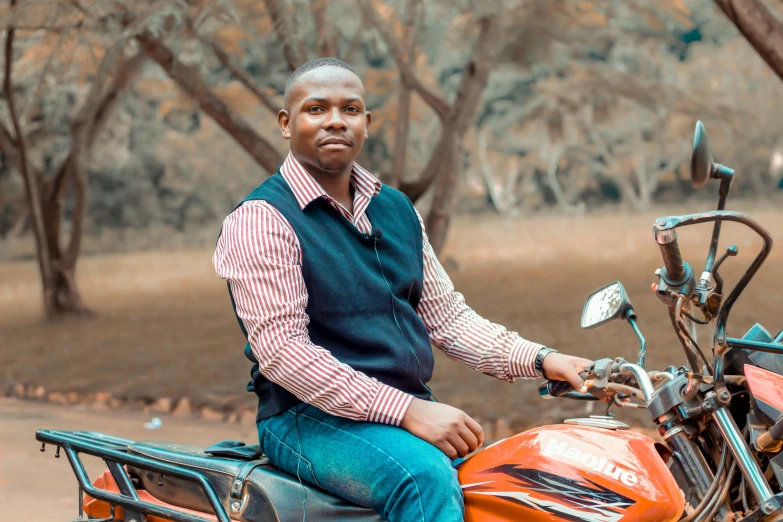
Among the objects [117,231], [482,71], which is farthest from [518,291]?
[117,231]

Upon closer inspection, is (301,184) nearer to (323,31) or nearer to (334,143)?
(334,143)

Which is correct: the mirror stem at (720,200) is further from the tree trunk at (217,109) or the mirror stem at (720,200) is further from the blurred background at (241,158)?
the tree trunk at (217,109)

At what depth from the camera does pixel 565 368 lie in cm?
268

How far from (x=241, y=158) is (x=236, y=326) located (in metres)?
21.6

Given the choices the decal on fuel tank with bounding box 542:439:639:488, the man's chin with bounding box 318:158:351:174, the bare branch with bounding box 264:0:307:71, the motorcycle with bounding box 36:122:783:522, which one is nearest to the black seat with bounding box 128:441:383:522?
the motorcycle with bounding box 36:122:783:522

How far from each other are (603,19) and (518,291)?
14.2 feet

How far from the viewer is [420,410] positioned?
97.3 inches

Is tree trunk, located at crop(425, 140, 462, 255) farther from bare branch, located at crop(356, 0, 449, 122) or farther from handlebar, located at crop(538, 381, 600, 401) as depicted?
handlebar, located at crop(538, 381, 600, 401)

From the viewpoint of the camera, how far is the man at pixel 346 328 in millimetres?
2436

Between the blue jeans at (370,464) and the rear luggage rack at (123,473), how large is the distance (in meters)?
0.22

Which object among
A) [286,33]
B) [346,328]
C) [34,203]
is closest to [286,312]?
[346,328]

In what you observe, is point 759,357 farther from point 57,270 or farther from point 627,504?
point 57,270

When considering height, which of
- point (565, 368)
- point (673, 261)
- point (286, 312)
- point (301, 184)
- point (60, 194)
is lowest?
point (565, 368)

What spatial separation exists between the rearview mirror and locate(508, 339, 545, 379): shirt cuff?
27 cm
